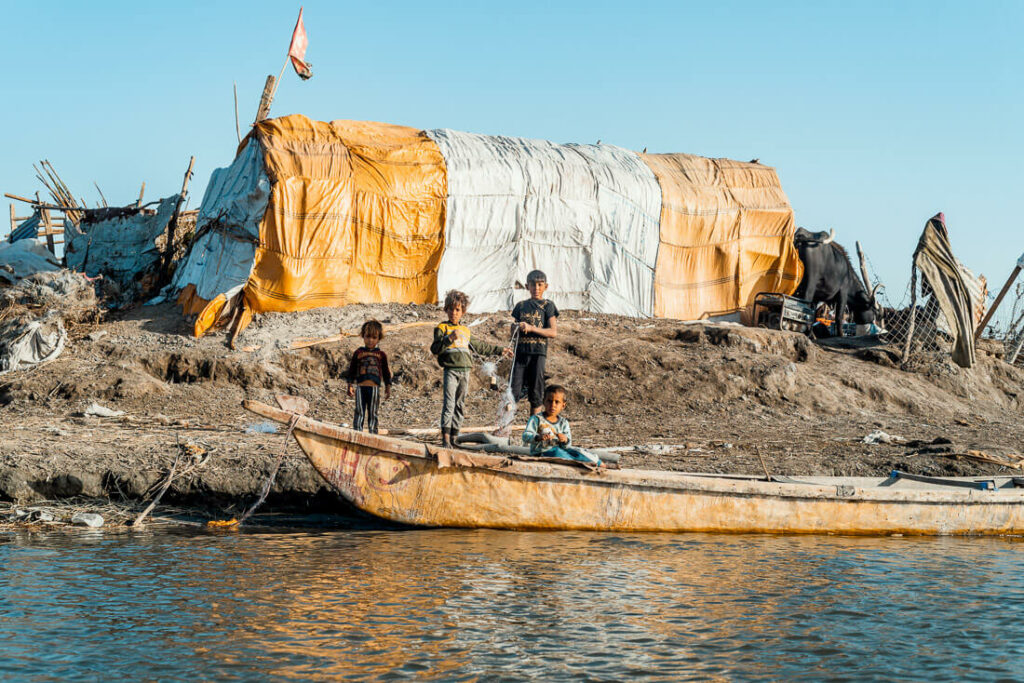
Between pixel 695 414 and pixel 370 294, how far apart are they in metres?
5.21

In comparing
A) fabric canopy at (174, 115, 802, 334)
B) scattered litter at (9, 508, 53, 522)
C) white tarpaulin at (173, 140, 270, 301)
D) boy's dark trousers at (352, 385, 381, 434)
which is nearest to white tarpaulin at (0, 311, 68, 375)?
fabric canopy at (174, 115, 802, 334)

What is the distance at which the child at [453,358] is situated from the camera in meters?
7.54

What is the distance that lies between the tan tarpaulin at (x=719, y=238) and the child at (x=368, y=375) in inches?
364

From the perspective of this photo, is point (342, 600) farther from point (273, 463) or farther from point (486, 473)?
point (273, 463)

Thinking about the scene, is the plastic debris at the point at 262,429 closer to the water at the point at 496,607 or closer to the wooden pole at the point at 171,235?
the water at the point at 496,607

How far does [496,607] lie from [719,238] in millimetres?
12889

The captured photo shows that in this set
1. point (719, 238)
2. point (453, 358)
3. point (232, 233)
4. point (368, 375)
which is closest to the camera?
point (453, 358)

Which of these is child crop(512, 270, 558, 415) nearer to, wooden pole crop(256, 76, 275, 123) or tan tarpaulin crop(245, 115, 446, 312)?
tan tarpaulin crop(245, 115, 446, 312)

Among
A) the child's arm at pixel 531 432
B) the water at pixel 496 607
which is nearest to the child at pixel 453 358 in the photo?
the child's arm at pixel 531 432

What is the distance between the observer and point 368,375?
26.5 feet

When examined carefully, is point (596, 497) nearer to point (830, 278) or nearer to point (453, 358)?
point (453, 358)

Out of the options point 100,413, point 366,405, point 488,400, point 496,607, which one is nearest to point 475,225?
point 488,400

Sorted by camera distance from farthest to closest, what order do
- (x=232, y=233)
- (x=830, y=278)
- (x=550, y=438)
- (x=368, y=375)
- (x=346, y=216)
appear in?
(x=830, y=278) < (x=346, y=216) < (x=232, y=233) < (x=368, y=375) < (x=550, y=438)

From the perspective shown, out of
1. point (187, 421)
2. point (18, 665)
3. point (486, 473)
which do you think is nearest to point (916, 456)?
point (486, 473)
